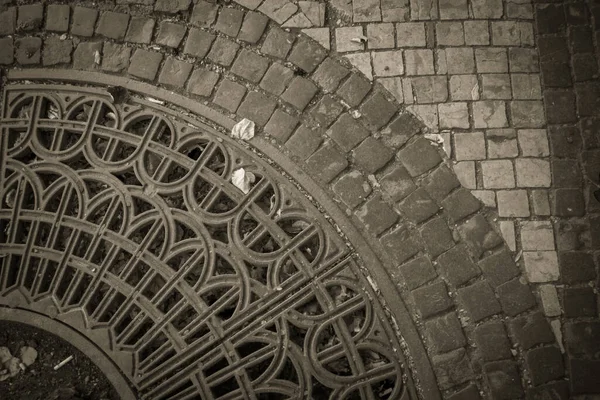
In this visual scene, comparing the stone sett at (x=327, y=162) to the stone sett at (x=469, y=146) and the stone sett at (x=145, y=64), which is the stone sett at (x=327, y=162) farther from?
the stone sett at (x=145, y=64)

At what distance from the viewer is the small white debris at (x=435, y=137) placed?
3084mm

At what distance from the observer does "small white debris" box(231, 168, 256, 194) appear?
9.91 ft

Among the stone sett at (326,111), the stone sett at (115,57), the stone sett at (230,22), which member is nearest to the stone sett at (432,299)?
the stone sett at (326,111)

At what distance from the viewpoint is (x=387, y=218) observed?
299cm

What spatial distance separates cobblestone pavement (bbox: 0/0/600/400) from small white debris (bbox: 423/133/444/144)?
3cm

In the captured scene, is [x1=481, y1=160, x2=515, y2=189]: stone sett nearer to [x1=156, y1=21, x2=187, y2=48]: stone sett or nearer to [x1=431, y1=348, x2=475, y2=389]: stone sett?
[x1=431, y1=348, x2=475, y2=389]: stone sett

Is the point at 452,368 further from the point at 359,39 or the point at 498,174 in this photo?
the point at 359,39

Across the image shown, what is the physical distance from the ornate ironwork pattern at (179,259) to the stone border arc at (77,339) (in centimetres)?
7

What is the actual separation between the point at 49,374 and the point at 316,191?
2033 millimetres

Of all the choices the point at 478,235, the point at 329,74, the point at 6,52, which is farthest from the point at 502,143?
the point at 6,52

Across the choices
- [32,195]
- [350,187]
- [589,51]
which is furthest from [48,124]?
[589,51]

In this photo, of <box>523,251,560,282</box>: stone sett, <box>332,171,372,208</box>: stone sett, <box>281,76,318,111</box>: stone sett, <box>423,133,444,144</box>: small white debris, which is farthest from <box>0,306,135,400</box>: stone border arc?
<box>523,251,560,282</box>: stone sett

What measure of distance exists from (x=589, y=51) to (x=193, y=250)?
9.06 feet

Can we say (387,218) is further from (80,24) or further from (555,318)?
(80,24)
